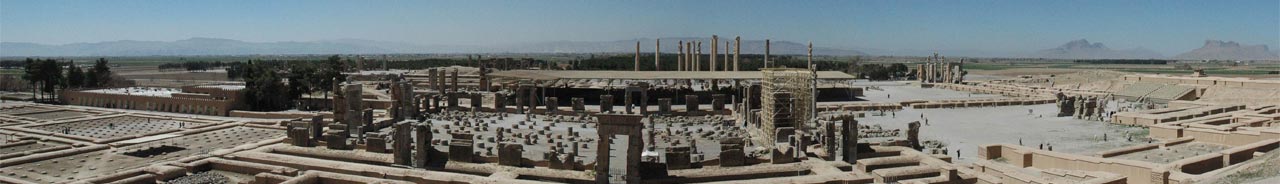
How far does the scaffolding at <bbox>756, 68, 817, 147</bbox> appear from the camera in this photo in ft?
110

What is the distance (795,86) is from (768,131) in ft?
8.58

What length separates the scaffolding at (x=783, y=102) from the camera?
110 feet

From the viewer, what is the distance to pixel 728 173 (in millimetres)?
22578

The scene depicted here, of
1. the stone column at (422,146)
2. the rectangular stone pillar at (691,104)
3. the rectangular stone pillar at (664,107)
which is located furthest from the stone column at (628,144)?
Result: the rectangular stone pillar at (691,104)

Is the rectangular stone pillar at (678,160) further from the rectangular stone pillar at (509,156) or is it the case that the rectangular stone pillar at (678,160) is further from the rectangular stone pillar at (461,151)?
the rectangular stone pillar at (461,151)

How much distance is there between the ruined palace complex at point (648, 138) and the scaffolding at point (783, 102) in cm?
9

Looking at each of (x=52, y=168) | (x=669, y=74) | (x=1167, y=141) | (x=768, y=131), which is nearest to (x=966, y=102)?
(x=669, y=74)

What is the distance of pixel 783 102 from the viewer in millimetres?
34094

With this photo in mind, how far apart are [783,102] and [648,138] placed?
212 inches

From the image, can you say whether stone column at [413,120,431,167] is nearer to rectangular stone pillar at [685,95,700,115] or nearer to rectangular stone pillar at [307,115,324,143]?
rectangular stone pillar at [307,115,324,143]

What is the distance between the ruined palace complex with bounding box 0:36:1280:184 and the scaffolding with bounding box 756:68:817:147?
90mm

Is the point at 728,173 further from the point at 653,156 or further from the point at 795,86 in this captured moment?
the point at 795,86

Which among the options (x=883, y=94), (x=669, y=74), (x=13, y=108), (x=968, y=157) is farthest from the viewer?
(x=883, y=94)

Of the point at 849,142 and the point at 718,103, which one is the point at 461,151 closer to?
the point at 849,142
